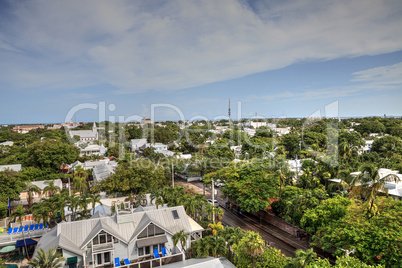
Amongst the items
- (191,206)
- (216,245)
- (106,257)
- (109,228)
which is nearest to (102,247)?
(106,257)

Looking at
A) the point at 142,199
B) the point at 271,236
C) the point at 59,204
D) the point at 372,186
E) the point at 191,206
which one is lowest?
the point at 271,236

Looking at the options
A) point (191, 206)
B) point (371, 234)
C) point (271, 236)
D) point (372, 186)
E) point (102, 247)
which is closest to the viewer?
point (371, 234)

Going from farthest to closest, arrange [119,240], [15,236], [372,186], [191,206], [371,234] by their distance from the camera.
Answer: [191,206] → [15,236] → [119,240] → [372,186] → [371,234]

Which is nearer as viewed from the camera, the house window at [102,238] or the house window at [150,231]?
the house window at [102,238]

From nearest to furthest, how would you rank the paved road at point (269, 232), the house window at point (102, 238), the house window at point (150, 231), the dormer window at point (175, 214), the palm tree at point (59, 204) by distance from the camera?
1. the house window at point (102, 238)
2. the house window at point (150, 231)
3. the dormer window at point (175, 214)
4. the paved road at point (269, 232)
5. the palm tree at point (59, 204)

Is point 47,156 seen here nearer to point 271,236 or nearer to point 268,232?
point 268,232

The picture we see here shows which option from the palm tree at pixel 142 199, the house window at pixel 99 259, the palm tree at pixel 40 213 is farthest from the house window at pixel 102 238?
the palm tree at pixel 142 199

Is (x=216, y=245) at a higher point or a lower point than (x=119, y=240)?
higher

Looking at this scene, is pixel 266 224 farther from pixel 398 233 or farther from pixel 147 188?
pixel 147 188

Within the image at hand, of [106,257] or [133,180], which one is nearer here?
[106,257]

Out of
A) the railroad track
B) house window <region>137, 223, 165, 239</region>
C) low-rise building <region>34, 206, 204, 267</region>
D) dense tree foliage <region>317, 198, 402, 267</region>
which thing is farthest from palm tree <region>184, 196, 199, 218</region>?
dense tree foliage <region>317, 198, 402, 267</region>

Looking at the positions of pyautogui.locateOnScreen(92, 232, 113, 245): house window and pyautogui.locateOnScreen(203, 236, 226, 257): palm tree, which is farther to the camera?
pyautogui.locateOnScreen(92, 232, 113, 245): house window

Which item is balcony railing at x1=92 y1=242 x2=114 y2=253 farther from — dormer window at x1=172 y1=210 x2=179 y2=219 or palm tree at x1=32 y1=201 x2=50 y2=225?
palm tree at x1=32 y1=201 x2=50 y2=225

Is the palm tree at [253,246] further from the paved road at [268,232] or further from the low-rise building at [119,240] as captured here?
the paved road at [268,232]
